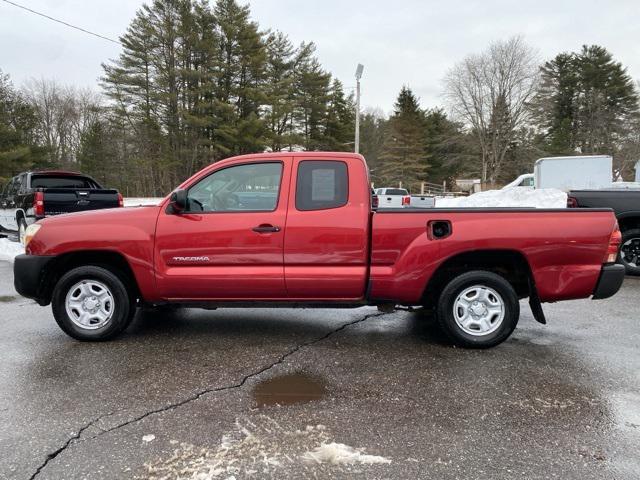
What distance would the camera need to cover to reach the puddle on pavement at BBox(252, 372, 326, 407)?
3312mm

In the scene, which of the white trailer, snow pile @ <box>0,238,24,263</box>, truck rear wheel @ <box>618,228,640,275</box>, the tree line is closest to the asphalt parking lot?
truck rear wheel @ <box>618,228,640,275</box>

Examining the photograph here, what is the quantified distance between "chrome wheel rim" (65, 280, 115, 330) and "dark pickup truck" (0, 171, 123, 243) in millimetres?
6401

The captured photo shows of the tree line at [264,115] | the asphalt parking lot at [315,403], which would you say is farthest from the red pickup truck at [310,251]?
the tree line at [264,115]

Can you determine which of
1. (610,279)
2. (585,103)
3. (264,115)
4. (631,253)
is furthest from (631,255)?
(585,103)

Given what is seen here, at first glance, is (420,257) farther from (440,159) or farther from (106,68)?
(440,159)

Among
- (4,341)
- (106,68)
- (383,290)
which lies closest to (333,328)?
(383,290)

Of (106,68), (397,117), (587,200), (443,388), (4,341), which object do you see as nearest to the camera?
(443,388)

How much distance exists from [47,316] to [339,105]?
47.0 m

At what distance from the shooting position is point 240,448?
2.68 meters

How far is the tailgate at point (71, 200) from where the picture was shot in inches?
394

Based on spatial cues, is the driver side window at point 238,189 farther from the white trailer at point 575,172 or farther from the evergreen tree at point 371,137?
the evergreen tree at point 371,137

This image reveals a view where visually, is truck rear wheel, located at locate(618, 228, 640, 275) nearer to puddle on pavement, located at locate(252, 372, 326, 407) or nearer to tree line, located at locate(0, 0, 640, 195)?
puddle on pavement, located at locate(252, 372, 326, 407)

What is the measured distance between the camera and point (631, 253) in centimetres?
842

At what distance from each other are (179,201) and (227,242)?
1.94 ft
